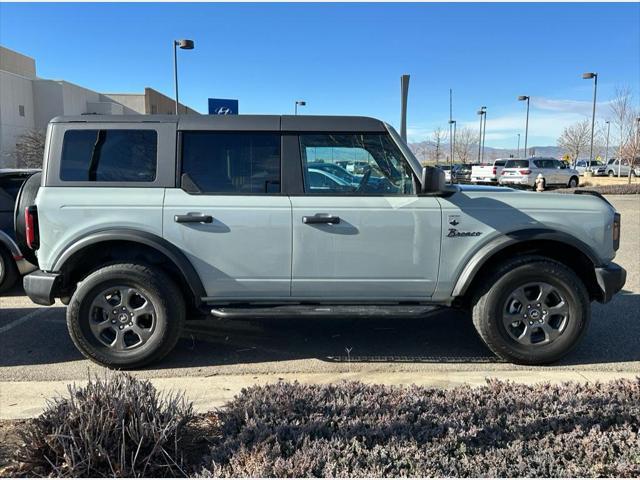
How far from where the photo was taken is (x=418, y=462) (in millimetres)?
2436

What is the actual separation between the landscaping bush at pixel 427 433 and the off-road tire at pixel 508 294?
1.16 meters

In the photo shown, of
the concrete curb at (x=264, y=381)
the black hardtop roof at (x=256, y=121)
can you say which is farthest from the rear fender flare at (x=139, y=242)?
the black hardtop roof at (x=256, y=121)

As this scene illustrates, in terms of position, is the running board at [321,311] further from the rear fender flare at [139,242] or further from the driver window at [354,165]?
the driver window at [354,165]

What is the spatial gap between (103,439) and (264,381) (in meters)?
1.73

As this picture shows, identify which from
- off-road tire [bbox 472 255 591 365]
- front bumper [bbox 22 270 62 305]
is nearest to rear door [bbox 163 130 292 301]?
front bumper [bbox 22 270 62 305]

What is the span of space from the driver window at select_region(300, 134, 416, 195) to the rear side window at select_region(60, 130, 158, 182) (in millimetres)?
1266

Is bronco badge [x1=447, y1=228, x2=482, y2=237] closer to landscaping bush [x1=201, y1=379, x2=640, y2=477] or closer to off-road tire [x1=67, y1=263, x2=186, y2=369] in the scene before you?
landscaping bush [x1=201, y1=379, x2=640, y2=477]

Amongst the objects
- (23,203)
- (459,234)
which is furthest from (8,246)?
(459,234)

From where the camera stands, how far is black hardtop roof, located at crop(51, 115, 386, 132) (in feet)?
14.1

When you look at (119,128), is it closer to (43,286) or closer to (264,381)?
(43,286)

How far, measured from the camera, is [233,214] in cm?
419

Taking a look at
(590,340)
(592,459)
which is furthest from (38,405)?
(590,340)

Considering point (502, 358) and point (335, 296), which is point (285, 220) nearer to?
point (335, 296)

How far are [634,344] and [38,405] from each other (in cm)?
503
